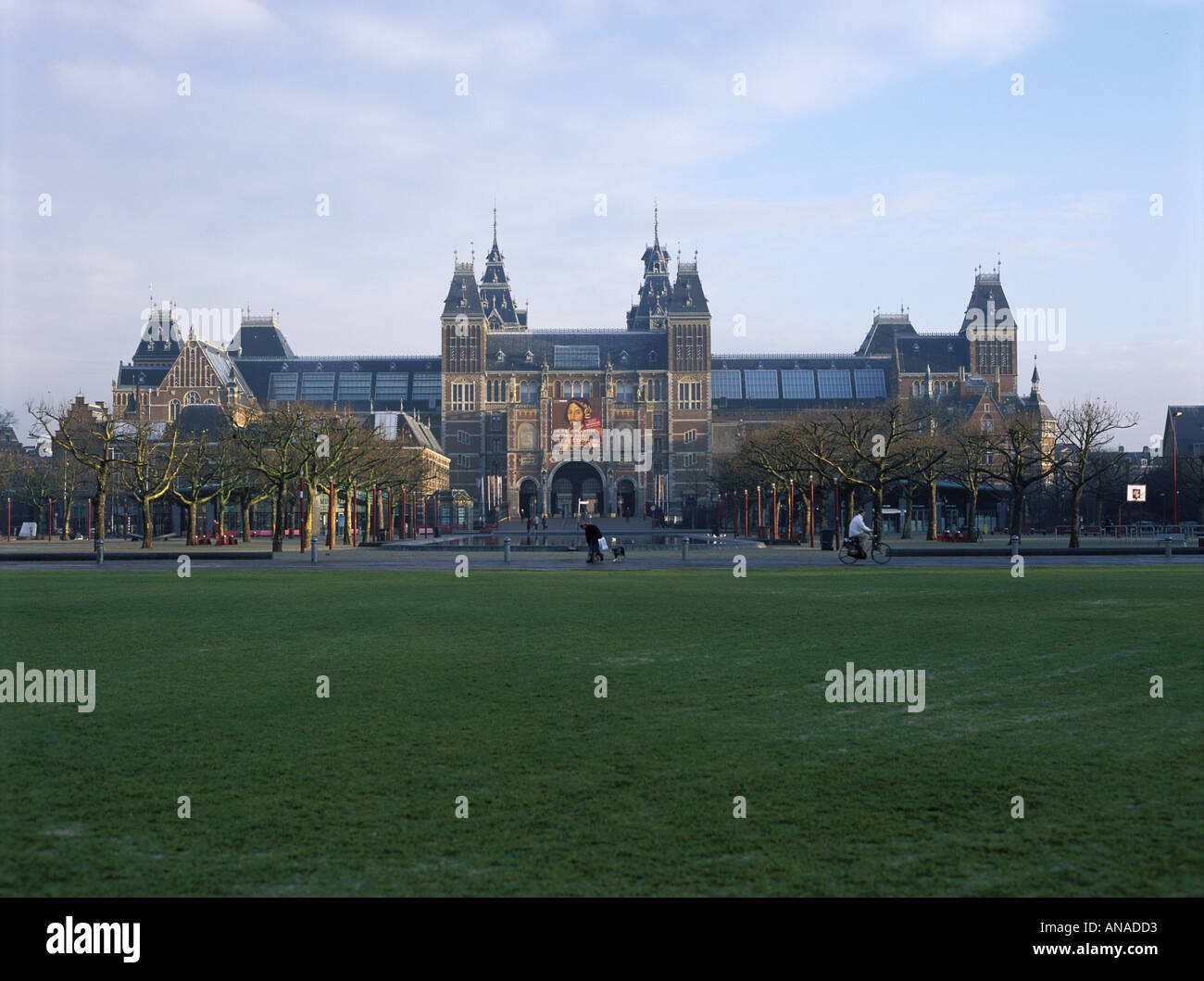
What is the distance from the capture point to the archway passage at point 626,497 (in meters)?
144

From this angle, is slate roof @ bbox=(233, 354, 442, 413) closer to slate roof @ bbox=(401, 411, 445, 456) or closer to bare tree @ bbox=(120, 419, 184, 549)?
slate roof @ bbox=(401, 411, 445, 456)

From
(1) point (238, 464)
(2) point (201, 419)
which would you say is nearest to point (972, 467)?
(1) point (238, 464)

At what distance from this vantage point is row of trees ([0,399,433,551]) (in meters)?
52.6

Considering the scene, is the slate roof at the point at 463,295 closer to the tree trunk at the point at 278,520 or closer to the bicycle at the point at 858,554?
the tree trunk at the point at 278,520

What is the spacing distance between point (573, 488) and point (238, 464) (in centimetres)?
8755

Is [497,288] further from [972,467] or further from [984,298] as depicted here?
[972,467]

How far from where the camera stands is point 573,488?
145125 millimetres

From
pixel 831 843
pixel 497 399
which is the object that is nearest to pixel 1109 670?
pixel 831 843

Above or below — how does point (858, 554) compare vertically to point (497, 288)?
below

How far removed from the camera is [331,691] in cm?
1057

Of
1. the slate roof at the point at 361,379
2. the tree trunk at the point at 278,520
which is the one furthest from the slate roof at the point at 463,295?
the tree trunk at the point at 278,520

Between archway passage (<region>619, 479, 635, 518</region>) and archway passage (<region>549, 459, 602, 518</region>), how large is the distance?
301 centimetres
